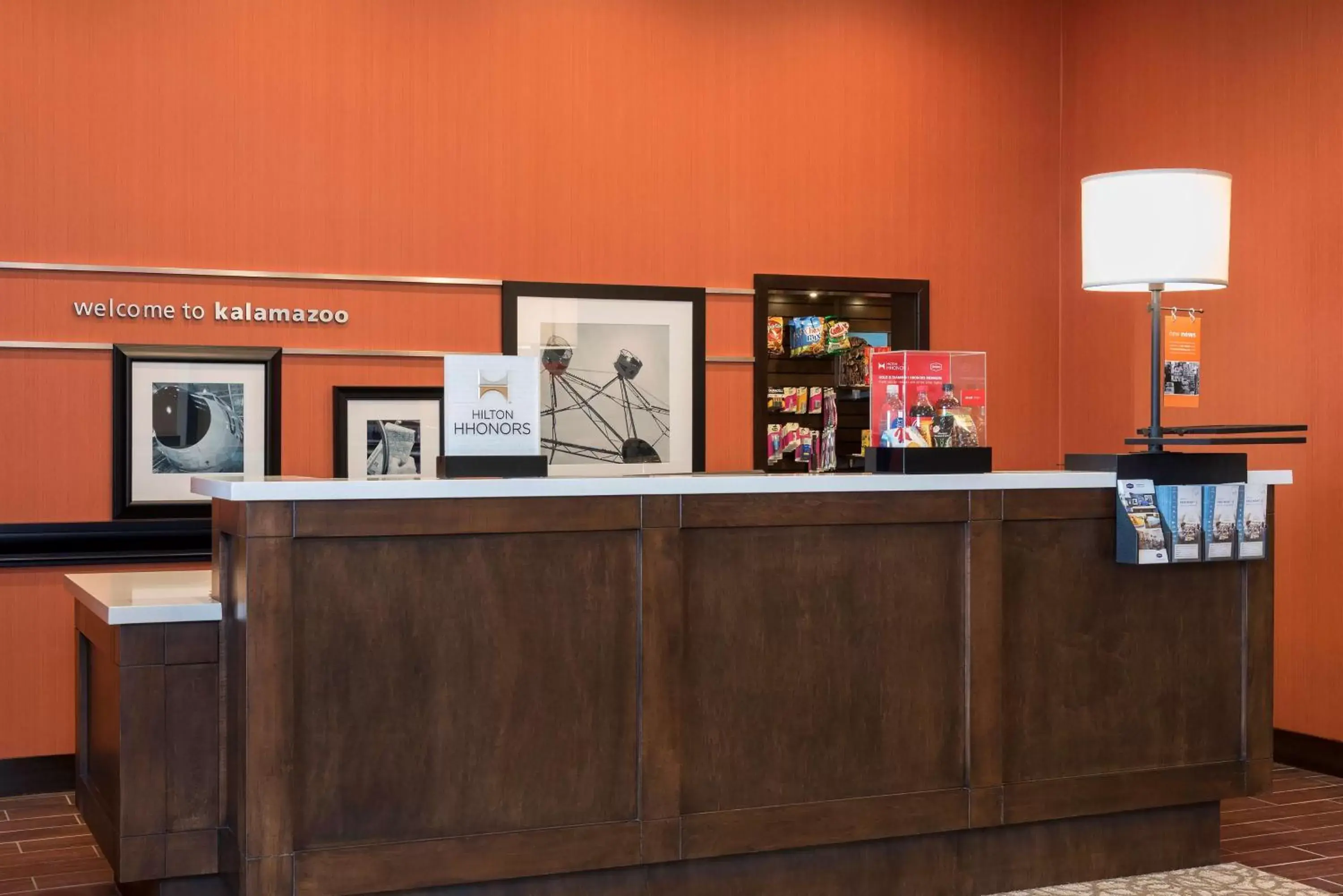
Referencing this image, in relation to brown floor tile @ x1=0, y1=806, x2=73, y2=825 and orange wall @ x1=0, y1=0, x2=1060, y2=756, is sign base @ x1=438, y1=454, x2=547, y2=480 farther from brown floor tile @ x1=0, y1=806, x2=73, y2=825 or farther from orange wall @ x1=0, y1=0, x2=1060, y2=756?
brown floor tile @ x1=0, y1=806, x2=73, y2=825

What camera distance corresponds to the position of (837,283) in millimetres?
6223

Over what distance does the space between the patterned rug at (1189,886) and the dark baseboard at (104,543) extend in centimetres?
318

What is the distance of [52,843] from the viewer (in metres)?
4.47

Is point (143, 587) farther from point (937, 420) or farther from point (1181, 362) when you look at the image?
point (1181, 362)

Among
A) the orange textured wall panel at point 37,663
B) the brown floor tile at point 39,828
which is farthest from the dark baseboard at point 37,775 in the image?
the brown floor tile at point 39,828

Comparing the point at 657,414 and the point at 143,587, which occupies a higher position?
the point at 657,414

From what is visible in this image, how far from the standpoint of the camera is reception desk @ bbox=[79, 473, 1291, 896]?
3.21 meters

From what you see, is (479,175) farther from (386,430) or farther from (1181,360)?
(1181,360)

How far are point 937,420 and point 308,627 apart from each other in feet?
5.78

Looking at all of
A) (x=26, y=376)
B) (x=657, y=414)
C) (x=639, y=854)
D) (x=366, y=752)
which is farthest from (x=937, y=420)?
(x=26, y=376)

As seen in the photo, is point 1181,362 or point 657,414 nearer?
point 1181,362

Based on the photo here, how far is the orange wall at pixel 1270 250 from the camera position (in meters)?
5.43

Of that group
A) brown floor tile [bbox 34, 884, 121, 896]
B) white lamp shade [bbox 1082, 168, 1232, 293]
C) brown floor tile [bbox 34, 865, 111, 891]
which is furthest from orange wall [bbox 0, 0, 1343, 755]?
white lamp shade [bbox 1082, 168, 1232, 293]

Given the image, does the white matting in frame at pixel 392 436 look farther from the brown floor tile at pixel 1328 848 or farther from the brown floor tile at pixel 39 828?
the brown floor tile at pixel 1328 848
